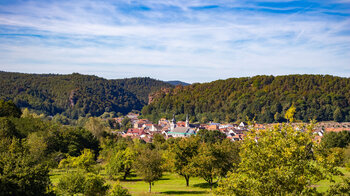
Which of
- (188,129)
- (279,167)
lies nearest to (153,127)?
(188,129)

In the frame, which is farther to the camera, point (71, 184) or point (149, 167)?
point (149, 167)

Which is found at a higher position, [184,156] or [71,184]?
[71,184]

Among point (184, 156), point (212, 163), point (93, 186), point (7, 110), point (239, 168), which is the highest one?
point (239, 168)

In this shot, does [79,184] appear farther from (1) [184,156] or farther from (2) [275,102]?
(2) [275,102]

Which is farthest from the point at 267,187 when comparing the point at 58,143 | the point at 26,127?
the point at 26,127

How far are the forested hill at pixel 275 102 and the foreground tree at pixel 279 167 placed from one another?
132 meters

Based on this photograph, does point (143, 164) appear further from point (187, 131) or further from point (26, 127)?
point (187, 131)

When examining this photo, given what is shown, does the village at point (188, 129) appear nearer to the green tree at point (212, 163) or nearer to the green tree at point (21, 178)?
the green tree at point (212, 163)


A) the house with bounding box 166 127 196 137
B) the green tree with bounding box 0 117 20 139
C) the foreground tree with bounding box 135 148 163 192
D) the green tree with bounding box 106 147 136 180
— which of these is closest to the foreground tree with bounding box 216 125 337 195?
the foreground tree with bounding box 135 148 163 192

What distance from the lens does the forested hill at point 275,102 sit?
6053 inches

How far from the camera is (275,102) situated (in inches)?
6565

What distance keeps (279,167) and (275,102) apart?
518ft

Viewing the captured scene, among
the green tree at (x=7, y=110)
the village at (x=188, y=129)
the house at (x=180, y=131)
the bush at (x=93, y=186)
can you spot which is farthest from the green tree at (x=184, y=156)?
the house at (x=180, y=131)

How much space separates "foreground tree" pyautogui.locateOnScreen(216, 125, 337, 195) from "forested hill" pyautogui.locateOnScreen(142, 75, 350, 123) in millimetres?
132472
